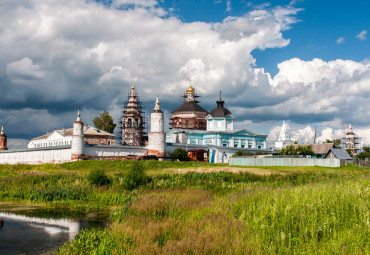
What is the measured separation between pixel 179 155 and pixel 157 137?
3.95 metres

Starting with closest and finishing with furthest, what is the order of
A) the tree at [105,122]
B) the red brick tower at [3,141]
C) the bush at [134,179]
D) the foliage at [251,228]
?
the foliage at [251,228], the bush at [134,179], the red brick tower at [3,141], the tree at [105,122]

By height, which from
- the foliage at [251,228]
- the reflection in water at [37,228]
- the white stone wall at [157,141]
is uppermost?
the white stone wall at [157,141]

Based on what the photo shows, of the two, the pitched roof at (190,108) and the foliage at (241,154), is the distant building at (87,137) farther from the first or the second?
the foliage at (241,154)

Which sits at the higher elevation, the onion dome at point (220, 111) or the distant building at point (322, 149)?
the onion dome at point (220, 111)

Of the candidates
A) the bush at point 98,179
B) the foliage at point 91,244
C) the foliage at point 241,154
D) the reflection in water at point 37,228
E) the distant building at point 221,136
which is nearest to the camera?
the foliage at point 91,244

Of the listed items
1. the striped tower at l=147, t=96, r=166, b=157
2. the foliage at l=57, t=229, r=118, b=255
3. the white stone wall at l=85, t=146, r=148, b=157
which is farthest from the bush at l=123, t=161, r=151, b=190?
the striped tower at l=147, t=96, r=166, b=157

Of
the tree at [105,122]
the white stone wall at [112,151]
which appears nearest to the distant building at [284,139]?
the tree at [105,122]

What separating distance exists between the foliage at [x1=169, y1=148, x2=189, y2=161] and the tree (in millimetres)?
32154

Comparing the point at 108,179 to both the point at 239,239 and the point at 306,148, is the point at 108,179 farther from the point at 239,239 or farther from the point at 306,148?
the point at 306,148

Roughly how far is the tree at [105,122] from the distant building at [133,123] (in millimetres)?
4035

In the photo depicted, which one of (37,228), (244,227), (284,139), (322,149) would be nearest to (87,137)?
(322,149)

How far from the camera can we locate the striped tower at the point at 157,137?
50.9 meters

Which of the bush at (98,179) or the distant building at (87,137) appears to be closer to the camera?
the bush at (98,179)

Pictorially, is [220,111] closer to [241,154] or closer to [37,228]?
[241,154]
